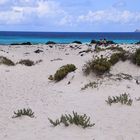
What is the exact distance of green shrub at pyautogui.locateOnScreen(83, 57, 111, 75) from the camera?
1571 cm

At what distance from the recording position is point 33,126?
8922 millimetres

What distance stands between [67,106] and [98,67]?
4.60 meters

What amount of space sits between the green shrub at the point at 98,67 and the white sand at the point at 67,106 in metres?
0.28

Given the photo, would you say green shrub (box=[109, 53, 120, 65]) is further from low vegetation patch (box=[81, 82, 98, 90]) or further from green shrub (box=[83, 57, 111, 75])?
low vegetation patch (box=[81, 82, 98, 90])

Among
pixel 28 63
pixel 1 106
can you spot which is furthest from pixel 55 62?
pixel 1 106

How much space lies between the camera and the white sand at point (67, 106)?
8.22 metres

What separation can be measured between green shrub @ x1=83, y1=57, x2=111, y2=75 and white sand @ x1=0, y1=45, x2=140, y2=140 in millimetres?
281

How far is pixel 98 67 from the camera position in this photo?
15.7m

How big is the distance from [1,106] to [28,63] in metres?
12.8

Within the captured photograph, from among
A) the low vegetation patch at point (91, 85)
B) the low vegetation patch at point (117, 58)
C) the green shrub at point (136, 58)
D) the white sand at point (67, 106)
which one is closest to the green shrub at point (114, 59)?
the low vegetation patch at point (117, 58)

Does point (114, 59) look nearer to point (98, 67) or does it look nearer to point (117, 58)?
point (117, 58)

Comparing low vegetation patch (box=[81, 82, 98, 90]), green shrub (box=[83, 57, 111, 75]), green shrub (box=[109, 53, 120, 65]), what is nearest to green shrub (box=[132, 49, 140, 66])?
green shrub (box=[109, 53, 120, 65])

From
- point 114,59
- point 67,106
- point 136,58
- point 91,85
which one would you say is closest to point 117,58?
point 114,59

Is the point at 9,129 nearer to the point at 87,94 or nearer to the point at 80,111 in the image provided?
the point at 80,111
